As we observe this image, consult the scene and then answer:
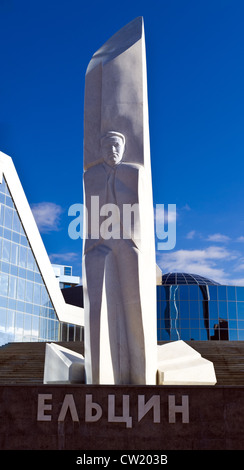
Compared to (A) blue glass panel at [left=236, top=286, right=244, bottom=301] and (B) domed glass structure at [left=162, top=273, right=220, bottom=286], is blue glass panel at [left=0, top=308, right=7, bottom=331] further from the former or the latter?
(B) domed glass structure at [left=162, top=273, right=220, bottom=286]

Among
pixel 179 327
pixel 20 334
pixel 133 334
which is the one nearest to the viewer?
pixel 133 334

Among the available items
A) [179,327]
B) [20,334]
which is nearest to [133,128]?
[20,334]

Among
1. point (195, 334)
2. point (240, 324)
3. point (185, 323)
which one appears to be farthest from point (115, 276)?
point (240, 324)

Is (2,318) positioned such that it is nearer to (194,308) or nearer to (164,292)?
(164,292)

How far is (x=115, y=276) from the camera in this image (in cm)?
1045

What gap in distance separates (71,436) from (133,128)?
5715 mm

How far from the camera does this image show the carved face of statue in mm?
10852

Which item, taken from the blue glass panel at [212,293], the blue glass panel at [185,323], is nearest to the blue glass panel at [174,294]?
the blue glass panel at [185,323]

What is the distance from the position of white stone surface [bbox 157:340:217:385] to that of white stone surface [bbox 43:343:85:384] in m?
1.47

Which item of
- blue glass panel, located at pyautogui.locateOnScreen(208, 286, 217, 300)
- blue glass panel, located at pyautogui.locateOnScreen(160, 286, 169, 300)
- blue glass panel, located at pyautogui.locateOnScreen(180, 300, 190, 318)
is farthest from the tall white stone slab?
blue glass panel, located at pyautogui.locateOnScreen(208, 286, 217, 300)

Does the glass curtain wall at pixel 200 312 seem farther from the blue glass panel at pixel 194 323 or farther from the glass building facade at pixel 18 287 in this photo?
the glass building facade at pixel 18 287
